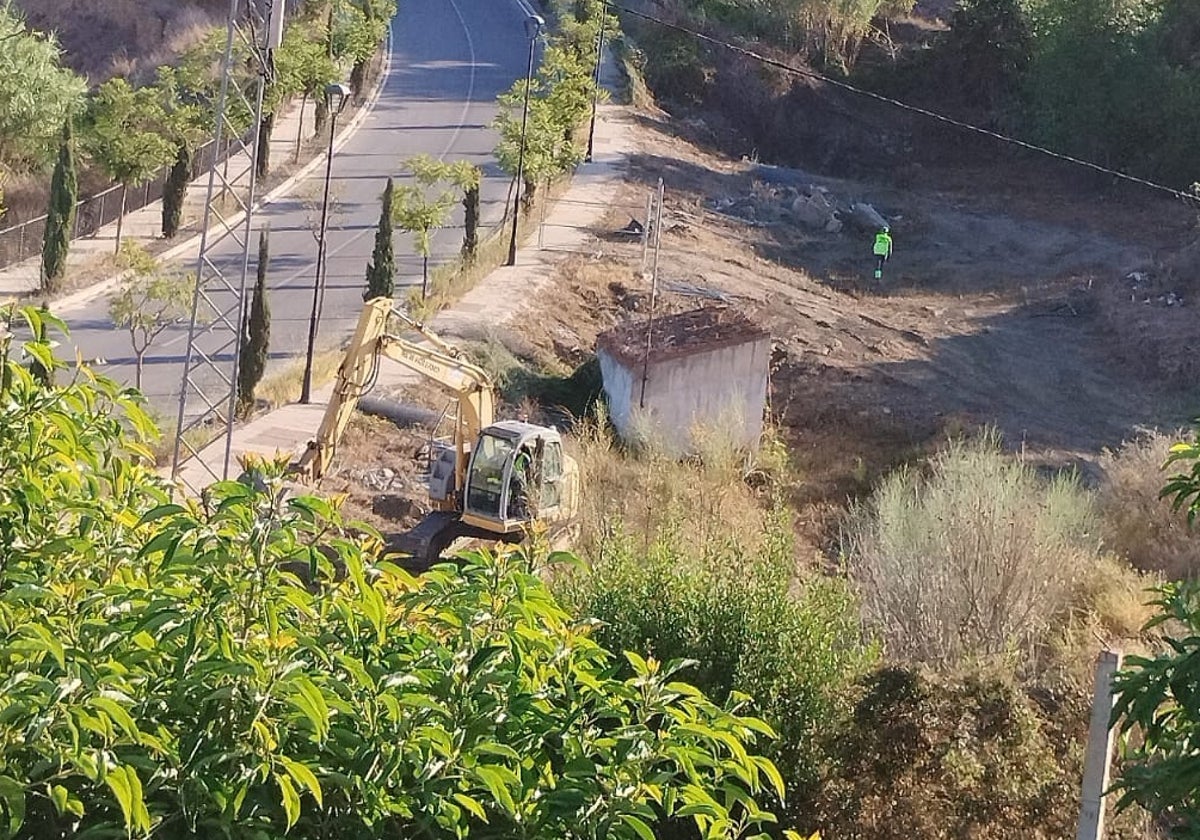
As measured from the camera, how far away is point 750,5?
60.2 meters

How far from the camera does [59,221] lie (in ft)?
105

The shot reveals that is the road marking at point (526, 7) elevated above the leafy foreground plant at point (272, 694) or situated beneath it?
elevated above

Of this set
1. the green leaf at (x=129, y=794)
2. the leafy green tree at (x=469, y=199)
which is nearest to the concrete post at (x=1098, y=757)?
the green leaf at (x=129, y=794)

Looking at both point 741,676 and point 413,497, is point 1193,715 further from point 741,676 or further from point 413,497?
point 413,497

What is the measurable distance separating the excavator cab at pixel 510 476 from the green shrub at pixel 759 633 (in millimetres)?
7140

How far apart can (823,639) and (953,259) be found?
105 ft

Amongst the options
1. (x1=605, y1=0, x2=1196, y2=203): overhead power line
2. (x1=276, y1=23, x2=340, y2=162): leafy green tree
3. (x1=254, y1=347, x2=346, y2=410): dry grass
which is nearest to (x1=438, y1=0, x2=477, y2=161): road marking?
(x1=276, y1=23, x2=340, y2=162): leafy green tree

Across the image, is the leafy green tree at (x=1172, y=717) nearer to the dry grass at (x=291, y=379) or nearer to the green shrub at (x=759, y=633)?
the green shrub at (x=759, y=633)

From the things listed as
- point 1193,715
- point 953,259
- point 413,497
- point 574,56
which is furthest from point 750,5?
point 1193,715

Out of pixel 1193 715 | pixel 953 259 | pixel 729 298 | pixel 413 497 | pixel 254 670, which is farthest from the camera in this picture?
pixel 953 259

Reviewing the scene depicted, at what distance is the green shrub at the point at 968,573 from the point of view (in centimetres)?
1216

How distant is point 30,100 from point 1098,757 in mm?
39202

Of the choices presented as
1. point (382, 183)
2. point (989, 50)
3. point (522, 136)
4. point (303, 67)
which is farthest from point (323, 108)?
point (989, 50)

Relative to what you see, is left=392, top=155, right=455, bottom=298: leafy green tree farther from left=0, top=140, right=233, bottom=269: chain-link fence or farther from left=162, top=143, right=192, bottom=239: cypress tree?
left=162, top=143, right=192, bottom=239: cypress tree
